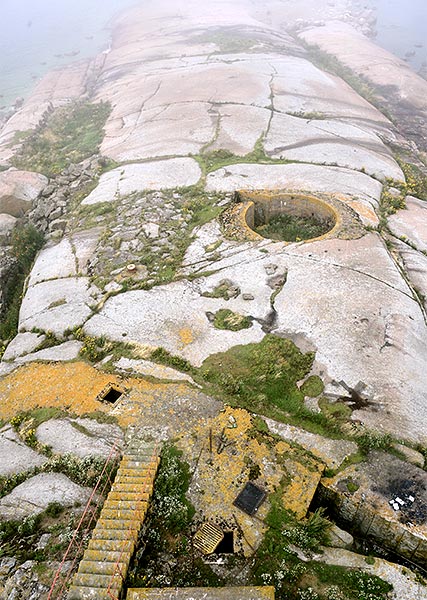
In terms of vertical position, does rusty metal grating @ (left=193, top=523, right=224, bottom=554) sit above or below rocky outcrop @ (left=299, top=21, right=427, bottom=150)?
below

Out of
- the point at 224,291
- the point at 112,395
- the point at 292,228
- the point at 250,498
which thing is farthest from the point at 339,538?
the point at 292,228

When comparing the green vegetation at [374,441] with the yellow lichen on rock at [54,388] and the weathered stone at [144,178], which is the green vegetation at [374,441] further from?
the weathered stone at [144,178]

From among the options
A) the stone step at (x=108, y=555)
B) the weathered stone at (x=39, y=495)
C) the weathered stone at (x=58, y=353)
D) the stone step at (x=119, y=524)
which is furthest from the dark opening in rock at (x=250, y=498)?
the weathered stone at (x=58, y=353)

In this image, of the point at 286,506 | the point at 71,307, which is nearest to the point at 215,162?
the point at 71,307

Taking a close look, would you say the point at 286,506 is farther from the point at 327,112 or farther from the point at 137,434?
the point at 327,112

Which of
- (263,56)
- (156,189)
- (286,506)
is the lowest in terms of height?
(286,506)

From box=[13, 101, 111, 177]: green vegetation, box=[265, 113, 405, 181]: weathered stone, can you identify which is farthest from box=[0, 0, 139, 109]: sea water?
box=[265, 113, 405, 181]: weathered stone

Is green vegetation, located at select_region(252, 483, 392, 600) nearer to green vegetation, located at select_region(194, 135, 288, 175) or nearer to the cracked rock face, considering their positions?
the cracked rock face
